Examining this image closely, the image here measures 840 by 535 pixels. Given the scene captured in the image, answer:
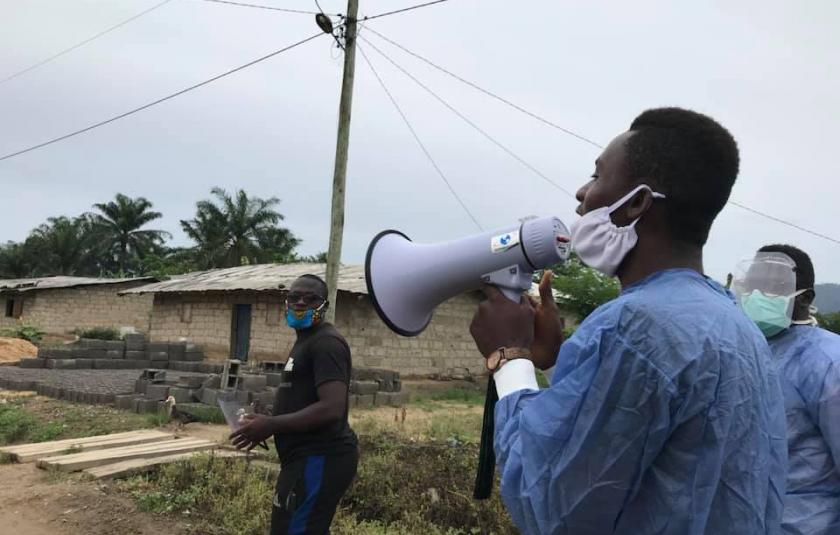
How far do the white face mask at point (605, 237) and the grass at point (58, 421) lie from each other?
866cm

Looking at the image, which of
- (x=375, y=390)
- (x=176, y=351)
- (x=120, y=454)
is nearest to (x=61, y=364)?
(x=176, y=351)

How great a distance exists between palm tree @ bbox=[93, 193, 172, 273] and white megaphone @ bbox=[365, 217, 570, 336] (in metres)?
49.8

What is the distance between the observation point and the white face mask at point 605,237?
1.44 m

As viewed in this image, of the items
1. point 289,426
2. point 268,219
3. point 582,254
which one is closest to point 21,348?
point 268,219

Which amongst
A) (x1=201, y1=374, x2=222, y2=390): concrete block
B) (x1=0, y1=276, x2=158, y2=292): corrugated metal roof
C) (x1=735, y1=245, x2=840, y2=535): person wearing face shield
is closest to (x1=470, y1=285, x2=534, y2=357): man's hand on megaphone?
(x1=735, y1=245, x2=840, y2=535): person wearing face shield

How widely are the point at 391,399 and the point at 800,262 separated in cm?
1090

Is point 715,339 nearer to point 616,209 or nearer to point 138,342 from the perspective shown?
point 616,209

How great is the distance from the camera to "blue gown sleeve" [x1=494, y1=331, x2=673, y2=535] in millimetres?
1184

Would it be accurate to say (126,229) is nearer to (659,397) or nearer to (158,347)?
(158,347)

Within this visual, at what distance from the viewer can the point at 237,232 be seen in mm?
38406

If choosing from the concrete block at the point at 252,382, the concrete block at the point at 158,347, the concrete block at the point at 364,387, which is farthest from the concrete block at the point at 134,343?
the concrete block at the point at 364,387

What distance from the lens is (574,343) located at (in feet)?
4.16

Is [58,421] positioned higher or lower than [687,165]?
lower

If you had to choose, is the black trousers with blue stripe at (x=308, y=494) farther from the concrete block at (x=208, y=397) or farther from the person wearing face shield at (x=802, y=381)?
the concrete block at (x=208, y=397)
